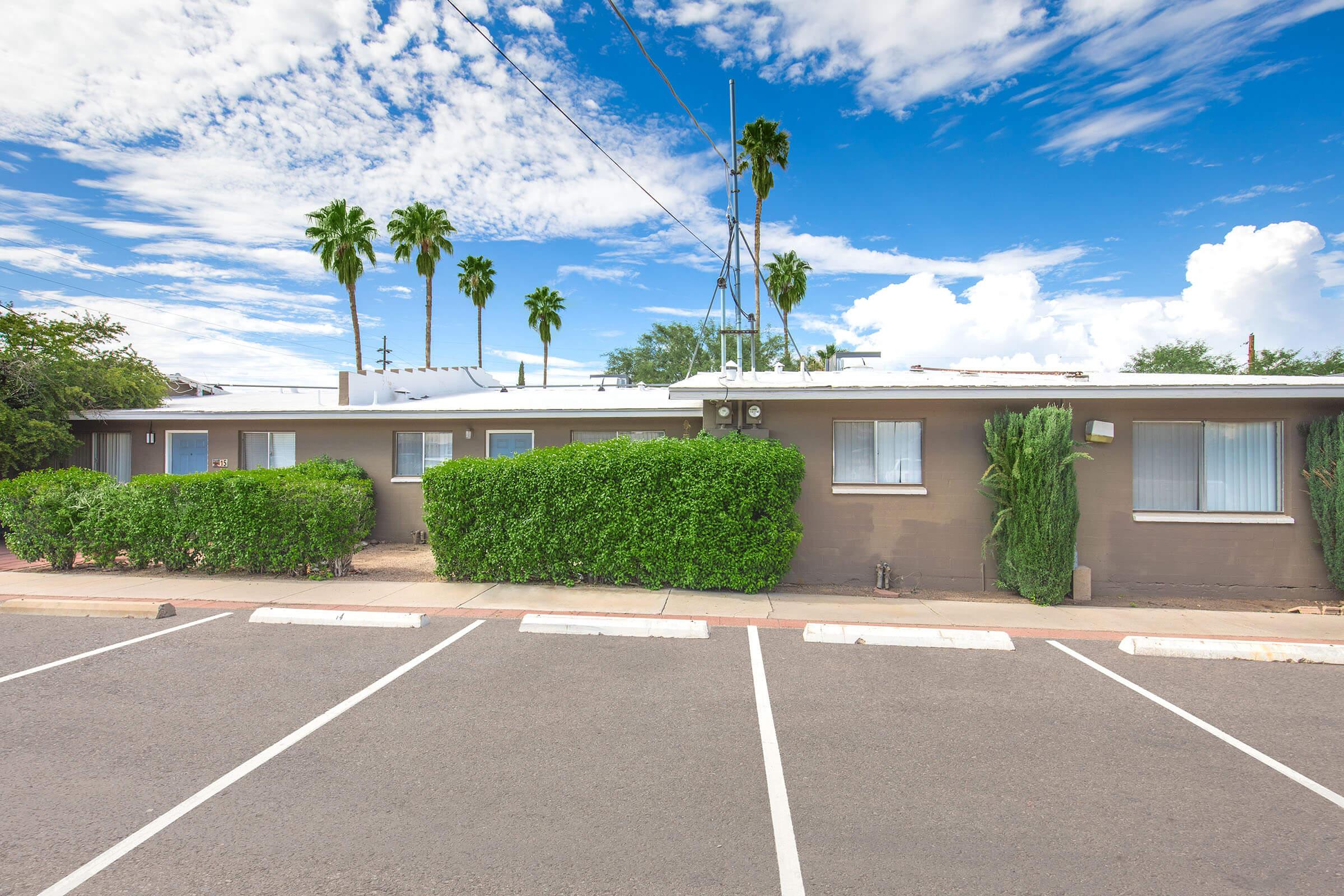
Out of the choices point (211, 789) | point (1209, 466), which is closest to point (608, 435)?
point (1209, 466)

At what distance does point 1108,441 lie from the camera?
29.8 feet

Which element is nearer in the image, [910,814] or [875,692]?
[910,814]

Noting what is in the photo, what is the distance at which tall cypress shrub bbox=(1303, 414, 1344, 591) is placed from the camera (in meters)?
8.64

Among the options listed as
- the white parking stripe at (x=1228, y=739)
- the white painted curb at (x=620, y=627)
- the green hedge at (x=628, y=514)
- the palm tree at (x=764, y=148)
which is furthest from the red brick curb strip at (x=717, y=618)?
the palm tree at (x=764, y=148)

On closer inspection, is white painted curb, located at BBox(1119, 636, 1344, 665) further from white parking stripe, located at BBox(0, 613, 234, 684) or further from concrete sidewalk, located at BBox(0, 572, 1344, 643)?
white parking stripe, located at BBox(0, 613, 234, 684)

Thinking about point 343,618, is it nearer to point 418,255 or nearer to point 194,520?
point 194,520

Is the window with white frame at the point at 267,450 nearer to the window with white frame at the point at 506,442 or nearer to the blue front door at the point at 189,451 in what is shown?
the blue front door at the point at 189,451

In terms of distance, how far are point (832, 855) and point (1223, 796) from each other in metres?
2.48

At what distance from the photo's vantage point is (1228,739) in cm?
456

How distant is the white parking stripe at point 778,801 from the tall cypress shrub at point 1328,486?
864 cm

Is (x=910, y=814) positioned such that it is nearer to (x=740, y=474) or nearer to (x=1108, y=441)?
(x=740, y=474)

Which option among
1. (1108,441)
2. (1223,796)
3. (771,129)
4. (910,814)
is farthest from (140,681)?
(771,129)

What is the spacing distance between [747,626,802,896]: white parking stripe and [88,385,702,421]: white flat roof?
5288 mm

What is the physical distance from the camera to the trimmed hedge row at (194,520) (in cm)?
932
